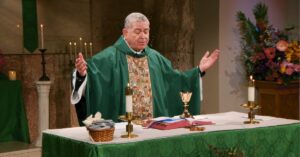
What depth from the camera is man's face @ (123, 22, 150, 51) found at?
195 inches

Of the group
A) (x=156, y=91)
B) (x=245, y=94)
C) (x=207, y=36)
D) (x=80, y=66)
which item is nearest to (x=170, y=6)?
(x=207, y=36)

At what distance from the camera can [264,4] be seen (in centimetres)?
812

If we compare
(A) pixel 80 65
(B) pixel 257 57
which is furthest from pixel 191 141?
(B) pixel 257 57

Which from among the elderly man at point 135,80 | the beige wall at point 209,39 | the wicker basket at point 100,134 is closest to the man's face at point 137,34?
the elderly man at point 135,80

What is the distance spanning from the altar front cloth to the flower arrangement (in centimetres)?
288

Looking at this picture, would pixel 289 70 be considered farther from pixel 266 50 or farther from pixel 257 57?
pixel 257 57

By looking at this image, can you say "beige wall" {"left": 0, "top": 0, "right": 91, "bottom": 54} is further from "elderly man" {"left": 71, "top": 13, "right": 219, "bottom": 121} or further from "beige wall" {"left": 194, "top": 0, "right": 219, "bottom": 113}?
"elderly man" {"left": 71, "top": 13, "right": 219, "bottom": 121}

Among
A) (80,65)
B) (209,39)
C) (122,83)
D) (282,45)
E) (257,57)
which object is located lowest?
(122,83)

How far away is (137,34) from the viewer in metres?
5.01

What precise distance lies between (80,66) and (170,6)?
15.3 feet

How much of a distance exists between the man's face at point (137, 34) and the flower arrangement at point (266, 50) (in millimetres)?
2794

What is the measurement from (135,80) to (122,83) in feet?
0.65

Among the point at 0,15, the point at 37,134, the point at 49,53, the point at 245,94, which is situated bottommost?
the point at 37,134

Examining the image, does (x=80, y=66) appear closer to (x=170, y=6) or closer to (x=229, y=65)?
(x=229, y=65)
